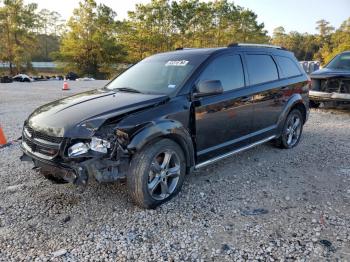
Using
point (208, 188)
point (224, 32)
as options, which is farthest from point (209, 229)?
point (224, 32)

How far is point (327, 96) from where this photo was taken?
898 cm

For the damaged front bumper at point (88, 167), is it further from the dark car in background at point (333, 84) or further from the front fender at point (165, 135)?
the dark car in background at point (333, 84)

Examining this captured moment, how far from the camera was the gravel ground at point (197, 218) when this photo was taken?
9.39 feet

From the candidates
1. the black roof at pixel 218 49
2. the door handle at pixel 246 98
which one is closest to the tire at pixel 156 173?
the door handle at pixel 246 98

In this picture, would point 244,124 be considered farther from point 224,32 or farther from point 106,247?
point 224,32

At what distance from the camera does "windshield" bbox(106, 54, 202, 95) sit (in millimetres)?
4000

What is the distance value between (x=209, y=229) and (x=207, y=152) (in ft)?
3.78

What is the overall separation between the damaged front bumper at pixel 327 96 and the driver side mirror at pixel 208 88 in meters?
6.29

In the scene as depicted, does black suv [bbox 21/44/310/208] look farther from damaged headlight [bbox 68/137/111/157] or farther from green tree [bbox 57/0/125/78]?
green tree [bbox 57/0/125/78]

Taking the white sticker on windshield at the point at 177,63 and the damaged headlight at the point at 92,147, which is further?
the white sticker on windshield at the point at 177,63

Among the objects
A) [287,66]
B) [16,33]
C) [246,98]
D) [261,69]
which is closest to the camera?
[246,98]

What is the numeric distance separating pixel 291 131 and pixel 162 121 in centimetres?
332

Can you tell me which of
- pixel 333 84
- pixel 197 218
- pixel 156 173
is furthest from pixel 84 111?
pixel 333 84

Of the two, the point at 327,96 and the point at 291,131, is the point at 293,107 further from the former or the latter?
the point at 327,96
